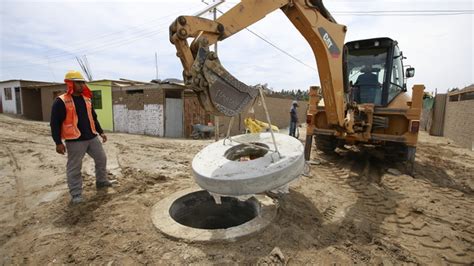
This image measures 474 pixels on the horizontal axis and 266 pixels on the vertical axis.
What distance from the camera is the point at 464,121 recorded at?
9.99 metres

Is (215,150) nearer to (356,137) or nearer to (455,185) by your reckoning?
(356,137)

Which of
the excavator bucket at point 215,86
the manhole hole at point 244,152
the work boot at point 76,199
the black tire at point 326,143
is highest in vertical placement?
the excavator bucket at point 215,86

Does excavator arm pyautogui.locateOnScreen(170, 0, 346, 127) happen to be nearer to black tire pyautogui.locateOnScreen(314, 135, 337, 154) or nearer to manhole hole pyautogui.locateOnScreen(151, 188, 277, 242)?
manhole hole pyautogui.locateOnScreen(151, 188, 277, 242)

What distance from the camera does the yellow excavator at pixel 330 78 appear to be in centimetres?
263

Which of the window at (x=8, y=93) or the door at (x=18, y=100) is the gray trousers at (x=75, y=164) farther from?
the window at (x=8, y=93)

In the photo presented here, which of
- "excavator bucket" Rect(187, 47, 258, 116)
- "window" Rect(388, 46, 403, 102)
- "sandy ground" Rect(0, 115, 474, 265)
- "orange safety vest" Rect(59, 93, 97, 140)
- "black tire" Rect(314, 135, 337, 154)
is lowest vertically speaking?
"sandy ground" Rect(0, 115, 474, 265)

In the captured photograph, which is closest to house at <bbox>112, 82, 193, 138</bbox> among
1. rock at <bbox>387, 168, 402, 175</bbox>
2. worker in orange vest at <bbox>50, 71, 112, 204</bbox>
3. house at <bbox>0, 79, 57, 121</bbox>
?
worker in orange vest at <bbox>50, 71, 112, 204</bbox>

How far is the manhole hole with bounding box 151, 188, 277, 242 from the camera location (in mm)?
2951

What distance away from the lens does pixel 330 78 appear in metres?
4.39

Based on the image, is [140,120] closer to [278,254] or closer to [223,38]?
[223,38]

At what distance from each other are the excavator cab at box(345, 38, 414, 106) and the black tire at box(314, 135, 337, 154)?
1.15 m

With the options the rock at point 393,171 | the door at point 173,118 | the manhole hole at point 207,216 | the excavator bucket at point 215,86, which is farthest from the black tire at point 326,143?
the door at point 173,118

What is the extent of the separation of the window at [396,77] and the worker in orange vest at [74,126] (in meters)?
5.99

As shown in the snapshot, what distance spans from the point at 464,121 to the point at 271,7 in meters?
10.5
